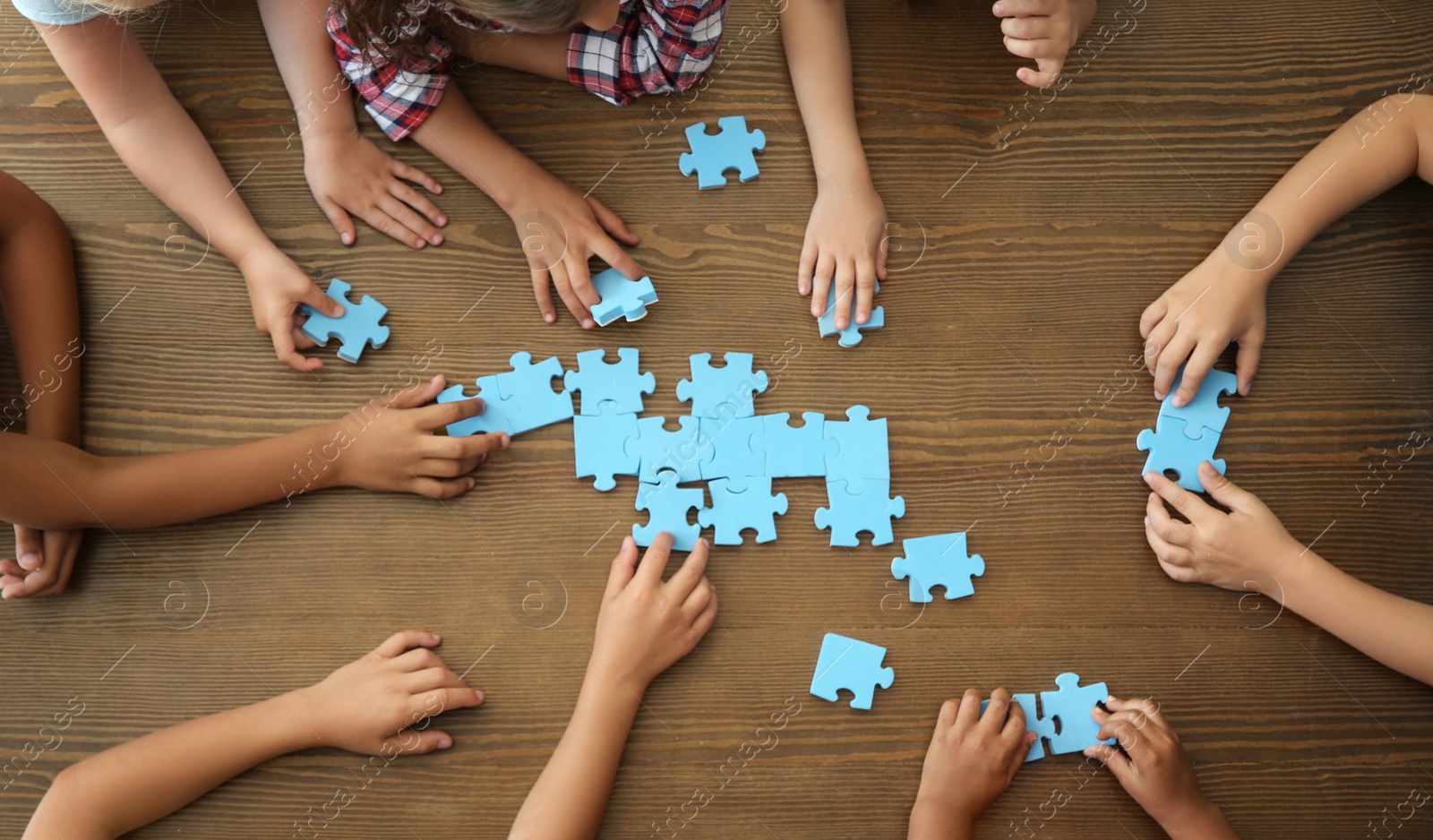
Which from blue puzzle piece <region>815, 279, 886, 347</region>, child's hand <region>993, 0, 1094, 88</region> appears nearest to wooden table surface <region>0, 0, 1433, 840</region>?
blue puzzle piece <region>815, 279, 886, 347</region>

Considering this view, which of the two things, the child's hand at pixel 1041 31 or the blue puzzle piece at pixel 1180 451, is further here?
the blue puzzle piece at pixel 1180 451

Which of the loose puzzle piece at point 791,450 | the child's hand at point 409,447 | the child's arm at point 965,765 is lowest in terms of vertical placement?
the child's arm at point 965,765

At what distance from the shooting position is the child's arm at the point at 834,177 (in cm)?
161

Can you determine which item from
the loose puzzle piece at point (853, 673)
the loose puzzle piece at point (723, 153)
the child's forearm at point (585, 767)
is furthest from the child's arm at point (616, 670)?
the loose puzzle piece at point (723, 153)

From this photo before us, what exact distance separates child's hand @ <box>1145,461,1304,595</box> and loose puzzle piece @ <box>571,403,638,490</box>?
0.93m

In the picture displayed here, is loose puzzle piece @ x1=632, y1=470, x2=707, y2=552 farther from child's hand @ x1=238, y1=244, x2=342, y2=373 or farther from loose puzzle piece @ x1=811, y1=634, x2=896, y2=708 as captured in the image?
child's hand @ x1=238, y1=244, x2=342, y2=373

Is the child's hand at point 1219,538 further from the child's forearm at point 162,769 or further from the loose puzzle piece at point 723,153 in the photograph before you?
the child's forearm at point 162,769

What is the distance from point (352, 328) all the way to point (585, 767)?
874mm

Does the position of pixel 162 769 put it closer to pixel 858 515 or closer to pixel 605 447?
pixel 605 447

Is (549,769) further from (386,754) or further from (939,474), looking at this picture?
(939,474)

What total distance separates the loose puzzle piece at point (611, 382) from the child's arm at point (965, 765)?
2.51 feet

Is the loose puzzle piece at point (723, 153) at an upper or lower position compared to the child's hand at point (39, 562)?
upper

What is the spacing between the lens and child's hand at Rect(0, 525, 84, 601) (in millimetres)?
1541

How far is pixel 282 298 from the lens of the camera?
158 cm
